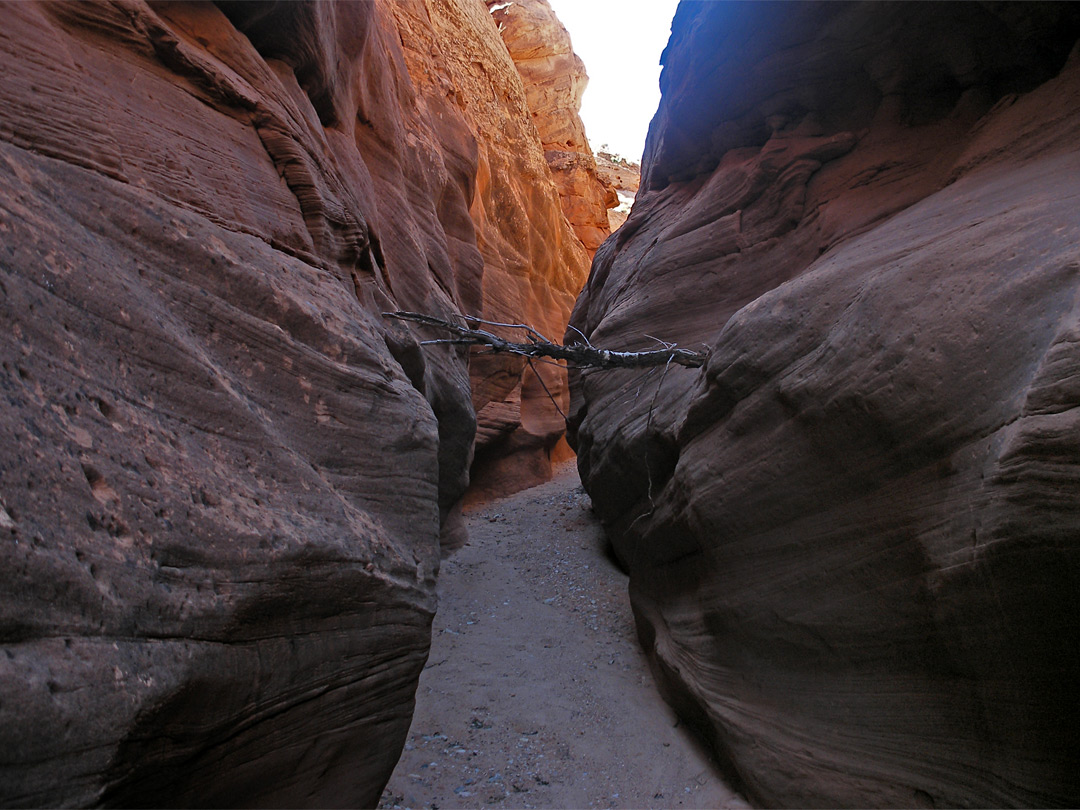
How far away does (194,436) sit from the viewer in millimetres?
2803

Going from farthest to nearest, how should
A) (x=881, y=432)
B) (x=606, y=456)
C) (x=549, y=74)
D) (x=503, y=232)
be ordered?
(x=549, y=74), (x=503, y=232), (x=606, y=456), (x=881, y=432)

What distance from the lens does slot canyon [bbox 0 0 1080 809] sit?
2.35 m

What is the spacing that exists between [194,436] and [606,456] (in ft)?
18.9

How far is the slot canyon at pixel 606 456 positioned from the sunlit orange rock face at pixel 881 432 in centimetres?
3

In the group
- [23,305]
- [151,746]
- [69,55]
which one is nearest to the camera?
[151,746]

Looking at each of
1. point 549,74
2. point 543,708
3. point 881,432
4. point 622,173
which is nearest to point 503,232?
point 543,708

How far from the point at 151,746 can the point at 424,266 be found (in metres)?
7.02

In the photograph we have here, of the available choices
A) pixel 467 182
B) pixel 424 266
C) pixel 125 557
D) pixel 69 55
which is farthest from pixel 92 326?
pixel 467 182

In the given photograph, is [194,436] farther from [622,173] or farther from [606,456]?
[622,173]

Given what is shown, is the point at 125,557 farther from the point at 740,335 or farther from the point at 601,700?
the point at 601,700

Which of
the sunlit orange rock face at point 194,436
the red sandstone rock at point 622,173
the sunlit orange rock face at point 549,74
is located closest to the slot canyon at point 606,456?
the sunlit orange rock face at point 194,436

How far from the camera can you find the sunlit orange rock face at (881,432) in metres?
3.13

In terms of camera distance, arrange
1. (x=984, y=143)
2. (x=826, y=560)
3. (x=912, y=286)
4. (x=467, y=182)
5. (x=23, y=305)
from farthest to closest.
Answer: (x=467, y=182)
(x=984, y=143)
(x=826, y=560)
(x=912, y=286)
(x=23, y=305)

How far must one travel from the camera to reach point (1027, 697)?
3.17 m
